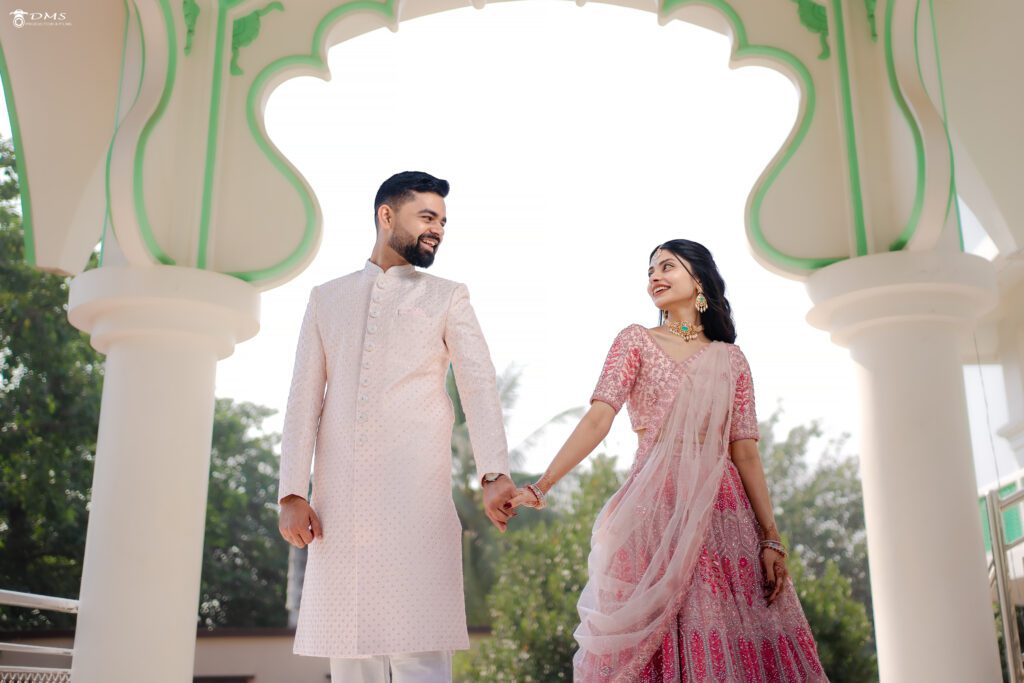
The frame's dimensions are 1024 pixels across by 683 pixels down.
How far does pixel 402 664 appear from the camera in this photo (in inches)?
102

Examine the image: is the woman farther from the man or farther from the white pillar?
the white pillar

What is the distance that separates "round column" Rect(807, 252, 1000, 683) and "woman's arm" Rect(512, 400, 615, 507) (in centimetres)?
138

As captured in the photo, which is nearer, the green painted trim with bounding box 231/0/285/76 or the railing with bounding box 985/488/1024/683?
the railing with bounding box 985/488/1024/683

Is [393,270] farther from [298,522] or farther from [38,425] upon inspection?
[38,425]

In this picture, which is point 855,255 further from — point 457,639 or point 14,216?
point 14,216

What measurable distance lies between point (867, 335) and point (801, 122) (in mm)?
996

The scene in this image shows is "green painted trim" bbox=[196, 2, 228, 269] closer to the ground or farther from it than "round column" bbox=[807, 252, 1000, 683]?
farther from it

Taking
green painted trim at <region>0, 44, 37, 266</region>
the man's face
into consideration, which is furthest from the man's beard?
green painted trim at <region>0, 44, 37, 266</region>

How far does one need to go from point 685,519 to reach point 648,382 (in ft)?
1.44

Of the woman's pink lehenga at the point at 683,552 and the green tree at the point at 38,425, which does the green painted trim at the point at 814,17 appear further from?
the green tree at the point at 38,425

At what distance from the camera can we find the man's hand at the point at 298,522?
2.66m

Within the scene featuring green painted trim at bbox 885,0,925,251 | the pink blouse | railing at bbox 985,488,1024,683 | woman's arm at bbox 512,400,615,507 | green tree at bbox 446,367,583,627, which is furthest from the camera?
green tree at bbox 446,367,583,627

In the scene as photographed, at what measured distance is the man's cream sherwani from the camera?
259cm

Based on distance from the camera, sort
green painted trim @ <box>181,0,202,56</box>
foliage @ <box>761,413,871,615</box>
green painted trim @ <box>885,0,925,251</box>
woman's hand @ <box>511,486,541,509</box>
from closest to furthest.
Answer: woman's hand @ <box>511,486,541,509</box>, green painted trim @ <box>885,0,925,251</box>, green painted trim @ <box>181,0,202,56</box>, foliage @ <box>761,413,871,615</box>
